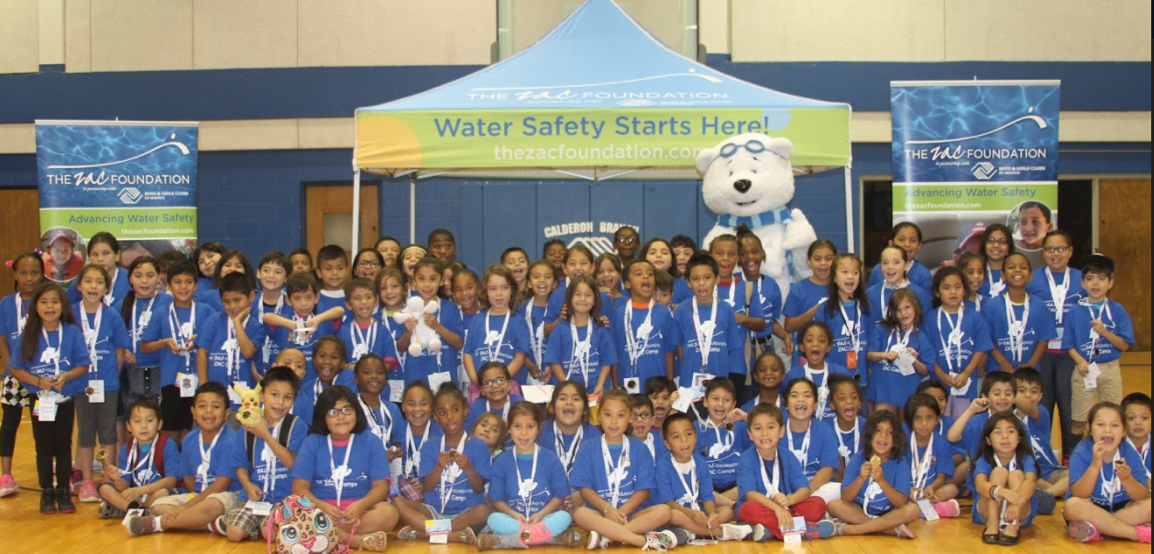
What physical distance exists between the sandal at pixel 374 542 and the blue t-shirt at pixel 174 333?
1762 millimetres

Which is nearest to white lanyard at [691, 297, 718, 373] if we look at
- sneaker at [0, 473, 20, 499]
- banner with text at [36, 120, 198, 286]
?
sneaker at [0, 473, 20, 499]

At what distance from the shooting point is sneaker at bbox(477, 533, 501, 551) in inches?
201

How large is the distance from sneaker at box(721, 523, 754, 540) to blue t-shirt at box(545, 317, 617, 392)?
1155 mm

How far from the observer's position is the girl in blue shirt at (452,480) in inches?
210

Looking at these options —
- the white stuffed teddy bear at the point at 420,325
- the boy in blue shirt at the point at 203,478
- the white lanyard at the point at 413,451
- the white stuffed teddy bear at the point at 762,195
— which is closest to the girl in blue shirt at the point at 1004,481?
the white stuffed teddy bear at the point at 762,195

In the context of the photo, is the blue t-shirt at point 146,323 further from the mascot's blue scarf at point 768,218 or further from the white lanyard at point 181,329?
the mascot's blue scarf at point 768,218

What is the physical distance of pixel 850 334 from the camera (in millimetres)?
6207

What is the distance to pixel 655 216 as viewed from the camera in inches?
444

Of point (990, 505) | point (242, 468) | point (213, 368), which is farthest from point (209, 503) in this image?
point (990, 505)

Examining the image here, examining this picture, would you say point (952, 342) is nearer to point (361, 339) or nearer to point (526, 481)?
point (526, 481)

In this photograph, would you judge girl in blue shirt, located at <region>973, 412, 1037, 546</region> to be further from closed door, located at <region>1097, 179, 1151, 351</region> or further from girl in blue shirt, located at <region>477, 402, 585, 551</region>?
closed door, located at <region>1097, 179, 1151, 351</region>

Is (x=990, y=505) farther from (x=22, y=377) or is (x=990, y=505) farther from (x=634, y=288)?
(x=22, y=377)

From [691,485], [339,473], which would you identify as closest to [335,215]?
[339,473]

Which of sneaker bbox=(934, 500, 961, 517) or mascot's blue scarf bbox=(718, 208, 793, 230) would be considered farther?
mascot's blue scarf bbox=(718, 208, 793, 230)
